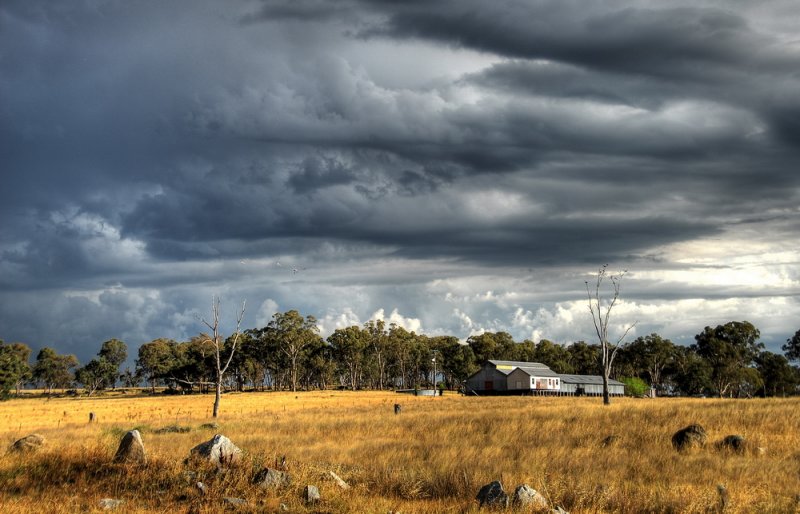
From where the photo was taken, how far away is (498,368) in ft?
368

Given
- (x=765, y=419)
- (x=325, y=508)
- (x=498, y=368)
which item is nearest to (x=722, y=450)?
(x=765, y=419)

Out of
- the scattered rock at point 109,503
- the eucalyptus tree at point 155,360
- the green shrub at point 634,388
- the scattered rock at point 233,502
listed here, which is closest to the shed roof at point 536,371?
the green shrub at point 634,388

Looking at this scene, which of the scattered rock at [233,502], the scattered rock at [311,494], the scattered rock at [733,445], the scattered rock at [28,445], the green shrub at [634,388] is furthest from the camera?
the green shrub at [634,388]

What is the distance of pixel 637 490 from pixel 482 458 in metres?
5.56

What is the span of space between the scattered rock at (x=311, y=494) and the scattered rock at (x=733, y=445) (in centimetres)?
1409

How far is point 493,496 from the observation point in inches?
494

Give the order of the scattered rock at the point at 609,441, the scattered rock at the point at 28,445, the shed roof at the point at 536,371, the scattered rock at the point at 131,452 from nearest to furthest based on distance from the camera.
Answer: the scattered rock at the point at 131,452
the scattered rock at the point at 28,445
the scattered rock at the point at 609,441
the shed roof at the point at 536,371

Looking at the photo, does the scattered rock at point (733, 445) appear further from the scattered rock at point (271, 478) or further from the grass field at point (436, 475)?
the scattered rock at point (271, 478)

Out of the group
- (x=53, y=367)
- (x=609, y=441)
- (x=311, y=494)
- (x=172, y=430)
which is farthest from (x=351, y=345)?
(x=311, y=494)

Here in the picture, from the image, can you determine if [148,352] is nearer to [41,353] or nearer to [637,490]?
[41,353]

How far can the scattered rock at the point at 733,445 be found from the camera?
20.2m

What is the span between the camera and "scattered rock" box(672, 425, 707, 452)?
2097cm

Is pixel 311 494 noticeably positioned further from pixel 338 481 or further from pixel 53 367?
pixel 53 367

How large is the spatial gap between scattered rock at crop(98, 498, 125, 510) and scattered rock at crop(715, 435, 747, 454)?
17756 mm
